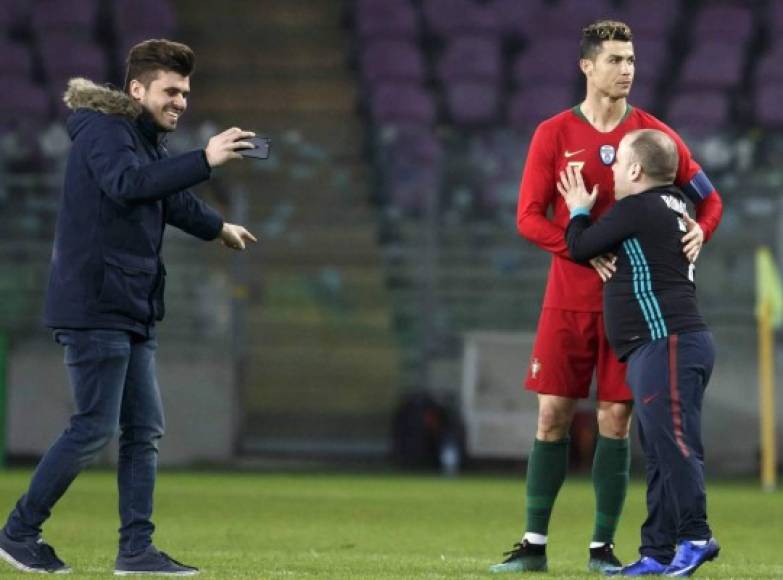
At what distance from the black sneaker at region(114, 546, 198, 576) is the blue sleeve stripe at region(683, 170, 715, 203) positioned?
6.43 feet

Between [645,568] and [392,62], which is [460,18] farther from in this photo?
[645,568]

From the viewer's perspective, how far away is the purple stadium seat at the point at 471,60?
17406mm

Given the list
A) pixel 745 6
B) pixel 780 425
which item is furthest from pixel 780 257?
pixel 745 6

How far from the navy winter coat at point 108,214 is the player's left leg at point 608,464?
143 centimetres

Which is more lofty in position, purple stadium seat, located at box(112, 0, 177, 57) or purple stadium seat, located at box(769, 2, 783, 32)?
purple stadium seat, located at box(769, 2, 783, 32)

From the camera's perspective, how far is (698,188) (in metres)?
5.75

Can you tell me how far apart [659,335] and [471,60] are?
1252 centimetres

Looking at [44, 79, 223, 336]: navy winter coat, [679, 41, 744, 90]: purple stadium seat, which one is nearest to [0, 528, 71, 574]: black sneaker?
[44, 79, 223, 336]: navy winter coat

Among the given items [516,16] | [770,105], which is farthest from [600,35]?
[516,16]

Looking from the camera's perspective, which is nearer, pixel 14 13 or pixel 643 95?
pixel 643 95

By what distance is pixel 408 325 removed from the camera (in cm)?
1388

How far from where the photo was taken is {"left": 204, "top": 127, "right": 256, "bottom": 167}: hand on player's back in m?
5.02

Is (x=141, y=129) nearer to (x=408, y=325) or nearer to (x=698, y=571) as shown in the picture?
(x=698, y=571)

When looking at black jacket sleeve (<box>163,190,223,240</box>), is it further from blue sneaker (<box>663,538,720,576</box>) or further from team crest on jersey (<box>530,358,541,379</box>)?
blue sneaker (<box>663,538,720,576</box>)
